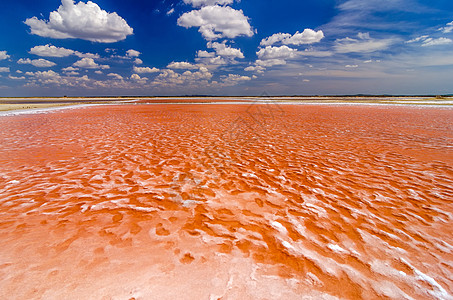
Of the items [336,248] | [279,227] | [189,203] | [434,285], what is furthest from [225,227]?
[434,285]

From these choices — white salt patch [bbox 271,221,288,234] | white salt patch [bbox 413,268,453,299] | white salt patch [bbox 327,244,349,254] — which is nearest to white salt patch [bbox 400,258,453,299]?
white salt patch [bbox 413,268,453,299]

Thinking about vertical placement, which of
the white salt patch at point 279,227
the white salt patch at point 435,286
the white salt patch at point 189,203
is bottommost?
the white salt patch at point 435,286

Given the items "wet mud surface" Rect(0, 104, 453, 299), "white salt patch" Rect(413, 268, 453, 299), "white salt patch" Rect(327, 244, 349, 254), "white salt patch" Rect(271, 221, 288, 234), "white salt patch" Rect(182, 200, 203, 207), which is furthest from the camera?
"white salt patch" Rect(182, 200, 203, 207)

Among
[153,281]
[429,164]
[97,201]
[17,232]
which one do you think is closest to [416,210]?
[429,164]

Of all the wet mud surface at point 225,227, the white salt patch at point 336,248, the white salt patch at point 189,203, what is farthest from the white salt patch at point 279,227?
the white salt patch at point 189,203

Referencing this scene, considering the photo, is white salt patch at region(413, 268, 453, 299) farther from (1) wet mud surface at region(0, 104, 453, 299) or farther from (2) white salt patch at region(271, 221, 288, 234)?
(2) white salt patch at region(271, 221, 288, 234)

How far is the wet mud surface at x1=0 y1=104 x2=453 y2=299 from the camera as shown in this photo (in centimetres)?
263

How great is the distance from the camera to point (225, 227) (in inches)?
148

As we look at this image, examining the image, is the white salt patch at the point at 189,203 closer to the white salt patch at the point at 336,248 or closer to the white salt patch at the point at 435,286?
the white salt patch at the point at 336,248

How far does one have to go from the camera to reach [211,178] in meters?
5.94

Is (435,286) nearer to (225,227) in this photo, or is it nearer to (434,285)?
(434,285)

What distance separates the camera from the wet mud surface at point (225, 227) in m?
2.63

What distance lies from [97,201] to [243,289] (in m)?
3.59

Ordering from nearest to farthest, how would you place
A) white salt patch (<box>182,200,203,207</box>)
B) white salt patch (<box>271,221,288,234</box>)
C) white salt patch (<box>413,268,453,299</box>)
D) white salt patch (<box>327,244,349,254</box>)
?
white salt patch (<box>413,268,453,299</box>), white salt patch (<box>327,244,349,254</box>), white salt patch (<box>271,221,288,234</box>), white salt patch (<box>182,200,203,207</box>)
